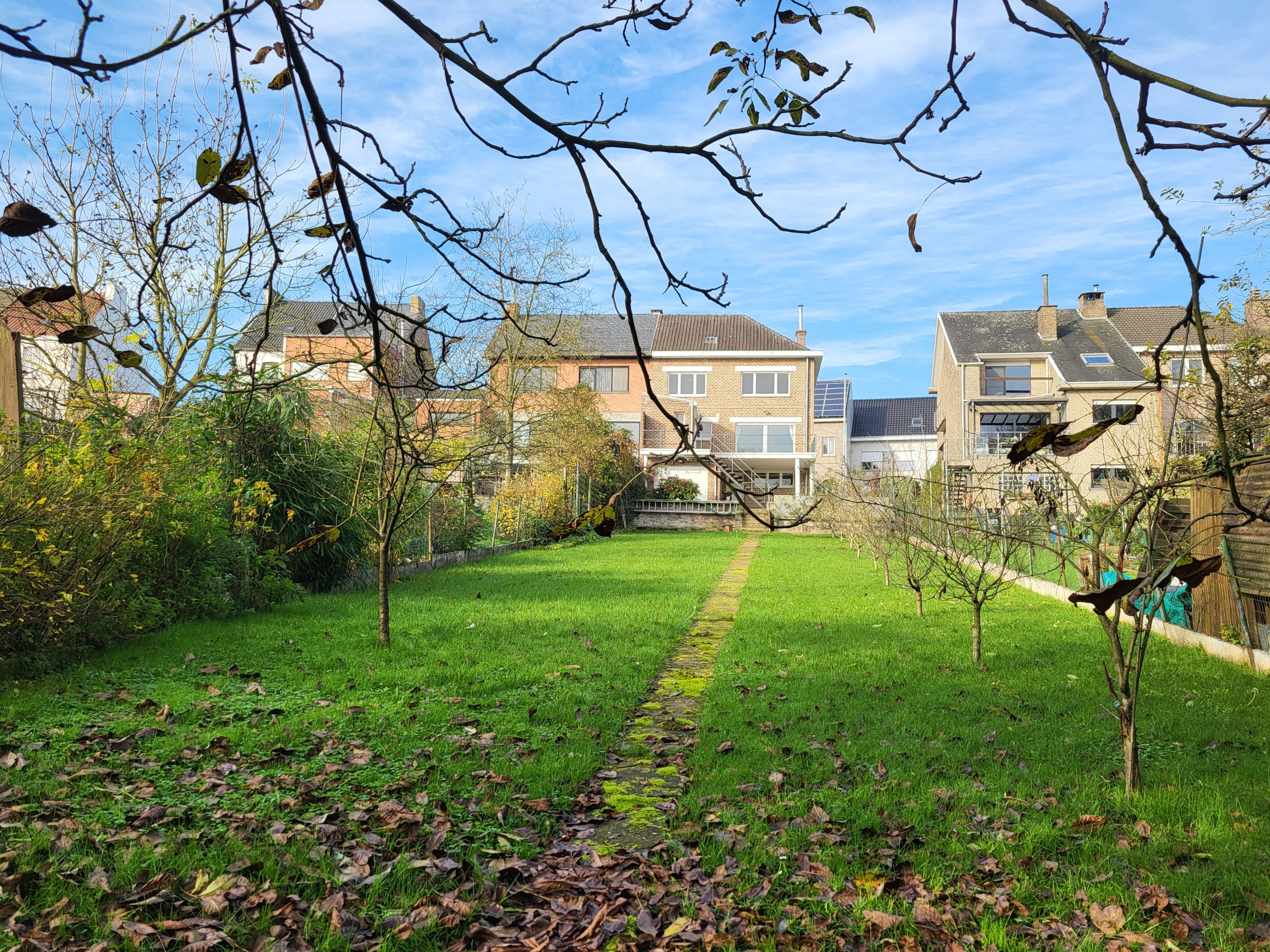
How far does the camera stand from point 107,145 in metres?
12.2

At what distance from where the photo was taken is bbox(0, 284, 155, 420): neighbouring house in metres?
6.55

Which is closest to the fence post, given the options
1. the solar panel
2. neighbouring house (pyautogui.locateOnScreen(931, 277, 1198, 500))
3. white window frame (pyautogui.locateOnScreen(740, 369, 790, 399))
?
neighbouring house (pyautogui.locateOnScreen(931, 277, 1198, 500))

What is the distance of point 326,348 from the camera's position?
22.7 meters

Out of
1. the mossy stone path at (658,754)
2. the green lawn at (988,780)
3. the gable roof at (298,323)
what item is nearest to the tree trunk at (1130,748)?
the green lawn at (988,780)

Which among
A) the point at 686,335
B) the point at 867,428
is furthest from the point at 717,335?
the point at 867,428

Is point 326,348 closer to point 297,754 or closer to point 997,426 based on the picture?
point 297,754

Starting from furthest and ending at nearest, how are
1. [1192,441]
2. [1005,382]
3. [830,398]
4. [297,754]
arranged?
[830,398]
[1005,382]
[1192,441]
[297,754]

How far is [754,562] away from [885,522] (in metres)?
6.48

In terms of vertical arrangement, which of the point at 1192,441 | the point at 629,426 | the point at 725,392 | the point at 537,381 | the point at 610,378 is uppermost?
the point at 610,378

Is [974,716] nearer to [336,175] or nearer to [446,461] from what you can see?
[446,461]

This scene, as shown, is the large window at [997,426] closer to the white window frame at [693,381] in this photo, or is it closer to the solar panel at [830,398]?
the solar panel at [830,398]

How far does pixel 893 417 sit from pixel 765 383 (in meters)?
15.9

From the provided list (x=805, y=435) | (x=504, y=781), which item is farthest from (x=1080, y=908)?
(x=805, y=435)

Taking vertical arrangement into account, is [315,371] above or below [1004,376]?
below
